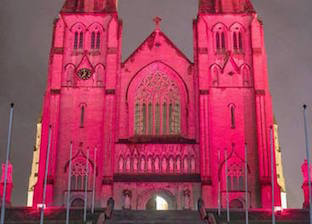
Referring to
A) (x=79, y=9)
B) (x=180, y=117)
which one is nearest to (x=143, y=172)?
(x=180, y=117)

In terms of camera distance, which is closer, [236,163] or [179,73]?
[236,163]

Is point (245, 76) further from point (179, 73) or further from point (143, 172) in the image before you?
point (143, 172)

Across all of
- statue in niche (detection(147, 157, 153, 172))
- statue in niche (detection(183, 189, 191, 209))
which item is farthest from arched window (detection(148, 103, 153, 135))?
statue in niche (detection(183, 189, 191, 209))

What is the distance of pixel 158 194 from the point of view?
51500mm

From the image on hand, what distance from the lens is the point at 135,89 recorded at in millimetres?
55625

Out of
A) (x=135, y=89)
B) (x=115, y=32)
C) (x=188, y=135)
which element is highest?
(x=115, y=32)

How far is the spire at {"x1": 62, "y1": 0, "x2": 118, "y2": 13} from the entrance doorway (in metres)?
19.0

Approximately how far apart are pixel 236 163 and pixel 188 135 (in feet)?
17.0

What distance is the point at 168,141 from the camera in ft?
174

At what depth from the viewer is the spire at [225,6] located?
57.0 meters

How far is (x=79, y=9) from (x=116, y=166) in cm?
1664

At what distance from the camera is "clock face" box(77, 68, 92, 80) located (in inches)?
2176

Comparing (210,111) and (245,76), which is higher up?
(245,76)

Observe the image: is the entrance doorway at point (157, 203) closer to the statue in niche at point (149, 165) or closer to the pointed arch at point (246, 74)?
the statue in niche at point (149, 165)
